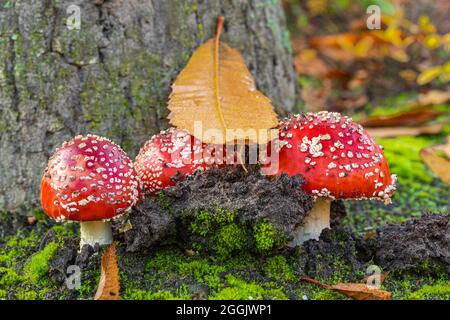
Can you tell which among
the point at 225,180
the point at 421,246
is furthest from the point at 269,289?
the point at 421,246

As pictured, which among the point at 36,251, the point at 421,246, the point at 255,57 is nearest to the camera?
the point at 421,246

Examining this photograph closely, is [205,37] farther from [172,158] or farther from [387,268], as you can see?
[387,268]

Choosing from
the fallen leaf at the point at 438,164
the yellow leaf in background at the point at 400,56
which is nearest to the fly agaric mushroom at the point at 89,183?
the fallen leaf at the point at 438,164

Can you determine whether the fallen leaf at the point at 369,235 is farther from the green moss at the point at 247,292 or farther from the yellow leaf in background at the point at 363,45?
the yellow leaf in background at the point at 363,45

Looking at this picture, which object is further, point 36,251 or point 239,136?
point 36,251

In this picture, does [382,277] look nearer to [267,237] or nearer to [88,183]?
[267,237]

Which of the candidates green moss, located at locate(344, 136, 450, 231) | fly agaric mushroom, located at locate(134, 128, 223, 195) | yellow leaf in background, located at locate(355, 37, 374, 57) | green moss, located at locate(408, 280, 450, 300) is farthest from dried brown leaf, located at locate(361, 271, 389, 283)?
yellow leaf in background, located at locate(355, 37, 374, 57)

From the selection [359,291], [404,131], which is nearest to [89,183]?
[359,291]
